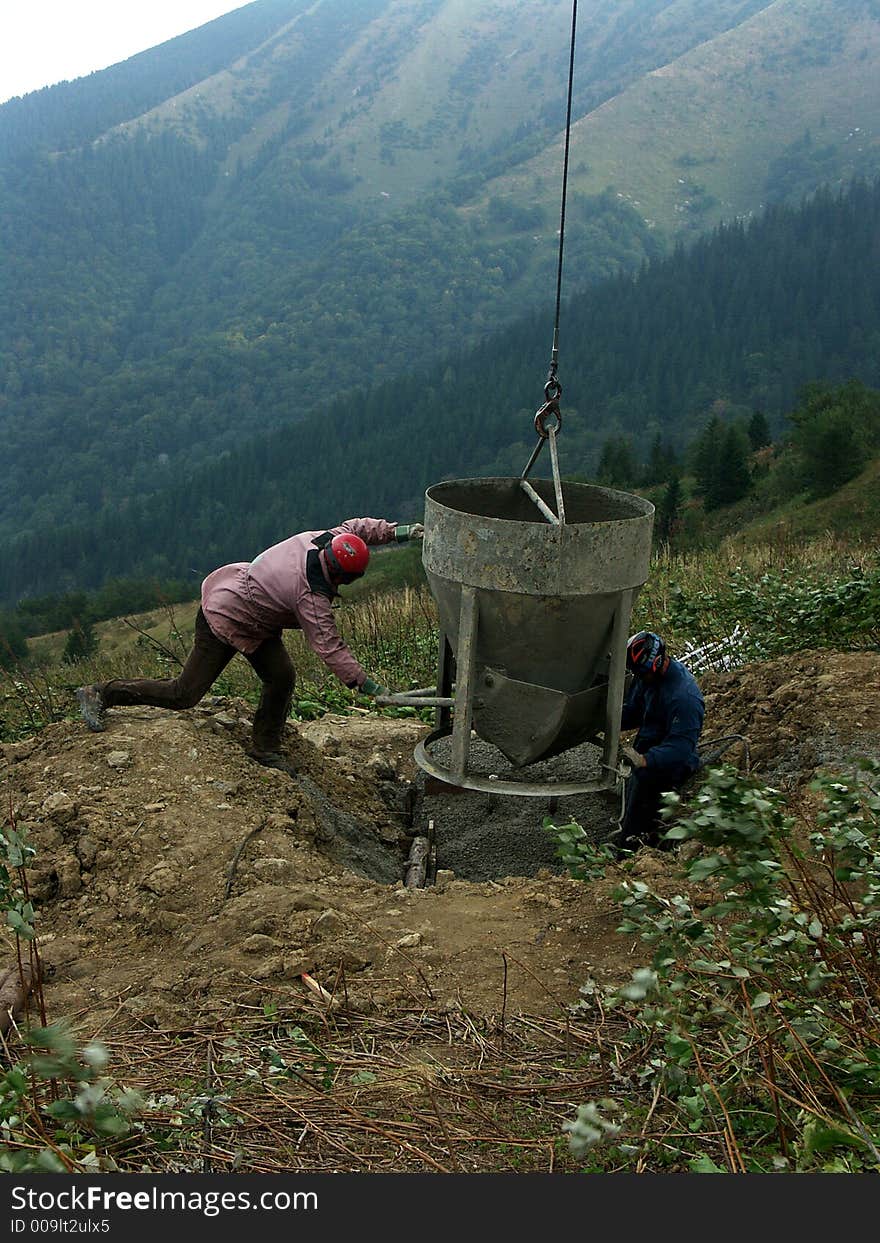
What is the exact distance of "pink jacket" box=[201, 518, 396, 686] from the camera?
5594 millimetres

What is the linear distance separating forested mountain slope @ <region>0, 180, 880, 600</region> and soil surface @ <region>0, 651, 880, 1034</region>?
248 feet

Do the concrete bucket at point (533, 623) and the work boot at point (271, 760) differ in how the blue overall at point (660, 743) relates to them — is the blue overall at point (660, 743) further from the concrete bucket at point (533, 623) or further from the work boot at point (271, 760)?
the work boot at point (271, 760)

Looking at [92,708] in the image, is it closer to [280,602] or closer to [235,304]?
[280,602]

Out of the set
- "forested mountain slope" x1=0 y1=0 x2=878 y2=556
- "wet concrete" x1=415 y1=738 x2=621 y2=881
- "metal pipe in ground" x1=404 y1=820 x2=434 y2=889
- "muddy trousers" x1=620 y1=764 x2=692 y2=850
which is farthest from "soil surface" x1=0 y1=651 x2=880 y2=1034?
"forested mountain slope" x1=0 y1=0 x2=878 y2=556

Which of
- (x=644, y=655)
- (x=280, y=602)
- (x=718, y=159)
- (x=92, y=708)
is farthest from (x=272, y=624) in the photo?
(x=718, y=159)

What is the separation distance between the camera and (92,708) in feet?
20.5

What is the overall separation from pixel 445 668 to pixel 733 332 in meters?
103

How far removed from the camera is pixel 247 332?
526 ft

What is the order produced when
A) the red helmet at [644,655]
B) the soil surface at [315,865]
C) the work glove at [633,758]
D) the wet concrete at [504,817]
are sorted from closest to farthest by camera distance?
the soil surface at [315,865]
the work glove at [633,758]
the red helmet at [644,655]
the wet concrete at [504,817]

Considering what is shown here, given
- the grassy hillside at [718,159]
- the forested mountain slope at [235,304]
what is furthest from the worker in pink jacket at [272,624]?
the grassy hillside at [718,159]

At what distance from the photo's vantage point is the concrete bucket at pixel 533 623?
4812 mm

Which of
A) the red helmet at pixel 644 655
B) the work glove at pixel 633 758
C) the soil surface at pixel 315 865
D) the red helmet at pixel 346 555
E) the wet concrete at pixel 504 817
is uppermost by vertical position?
the red helmet at pixel 346 555

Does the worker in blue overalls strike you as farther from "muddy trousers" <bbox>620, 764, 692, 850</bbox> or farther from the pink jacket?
the pink jacket

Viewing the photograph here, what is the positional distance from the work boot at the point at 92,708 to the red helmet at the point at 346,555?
5.76 feet
